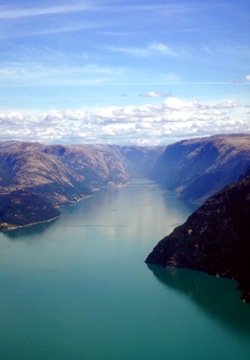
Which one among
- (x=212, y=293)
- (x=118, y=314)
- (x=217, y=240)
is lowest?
(x=212, y=293)

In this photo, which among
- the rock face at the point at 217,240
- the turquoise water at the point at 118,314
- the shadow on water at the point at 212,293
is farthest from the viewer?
the rock face at the point at 217,240

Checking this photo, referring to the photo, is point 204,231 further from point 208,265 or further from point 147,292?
point 147,292

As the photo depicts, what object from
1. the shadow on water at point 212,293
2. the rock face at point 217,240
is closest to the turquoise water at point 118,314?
the shadow on water at point 212,293

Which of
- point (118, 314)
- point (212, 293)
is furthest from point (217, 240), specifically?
point (118, 314)

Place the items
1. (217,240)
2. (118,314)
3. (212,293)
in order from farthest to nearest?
(217,240)
(212,293)
(118,314)

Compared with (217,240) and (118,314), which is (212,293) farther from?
(118,314)

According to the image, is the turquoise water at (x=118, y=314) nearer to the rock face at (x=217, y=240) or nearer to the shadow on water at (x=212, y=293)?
the shadow on water at (x=212, y=293)
